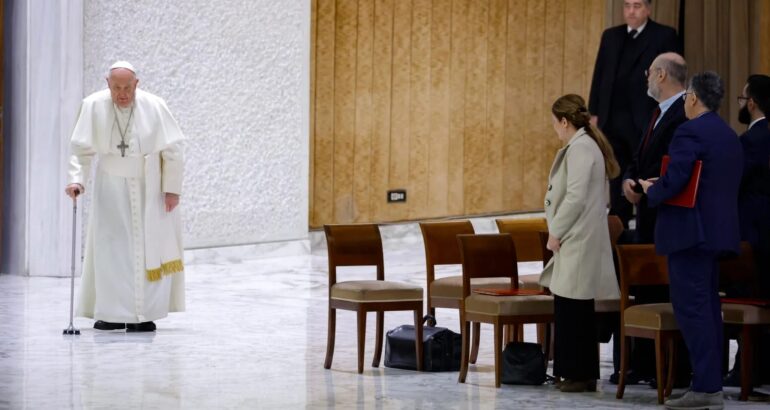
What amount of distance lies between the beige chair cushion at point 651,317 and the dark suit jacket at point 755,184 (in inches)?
25.7

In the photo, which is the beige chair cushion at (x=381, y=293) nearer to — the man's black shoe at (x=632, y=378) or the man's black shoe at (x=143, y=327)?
the man's black shoe at (x=632, y=378)

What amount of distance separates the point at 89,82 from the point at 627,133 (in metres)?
3.71

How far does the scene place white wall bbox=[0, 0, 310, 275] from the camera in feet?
31.4

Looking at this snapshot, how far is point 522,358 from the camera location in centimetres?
605

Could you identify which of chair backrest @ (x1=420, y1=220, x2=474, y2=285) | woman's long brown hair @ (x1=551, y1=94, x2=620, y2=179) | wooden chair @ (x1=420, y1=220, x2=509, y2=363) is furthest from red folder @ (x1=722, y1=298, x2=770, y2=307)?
chair backrest @ (x1=420, y1=220, x2=474, y2=285)

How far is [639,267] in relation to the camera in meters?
5.74

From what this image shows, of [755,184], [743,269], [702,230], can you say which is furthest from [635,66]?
[702,230]

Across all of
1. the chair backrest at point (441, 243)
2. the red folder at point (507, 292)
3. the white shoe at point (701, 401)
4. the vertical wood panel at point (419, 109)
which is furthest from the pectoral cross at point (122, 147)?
the vertical wood panel at point (419, 109)

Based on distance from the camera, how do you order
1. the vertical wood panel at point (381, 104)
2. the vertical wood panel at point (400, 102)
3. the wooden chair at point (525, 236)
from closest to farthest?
1. the wooden chair at point (525, 236)
2. the vertical wood panel at point (381, 104)
3. the vertical wood panel at point (400, 102)

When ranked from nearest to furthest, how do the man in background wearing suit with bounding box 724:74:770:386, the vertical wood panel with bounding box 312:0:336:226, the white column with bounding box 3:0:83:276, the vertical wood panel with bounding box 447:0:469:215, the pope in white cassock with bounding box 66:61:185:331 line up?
1. the man in background wearing suit with bounding box 724:74:770:386
2. the pope in white cassock with bounding box 66:61:185:331
3. the white column with bounding box 3:0:83:276
4. the vertical wood panel with bounding box 312:0:336:226
5. the vertical wood panel with bounding box 447:0:469:215

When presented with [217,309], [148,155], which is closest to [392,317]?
[217,309]

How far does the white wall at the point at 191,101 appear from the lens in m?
9.56

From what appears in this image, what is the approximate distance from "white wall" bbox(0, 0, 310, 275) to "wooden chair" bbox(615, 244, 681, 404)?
16.2 feet

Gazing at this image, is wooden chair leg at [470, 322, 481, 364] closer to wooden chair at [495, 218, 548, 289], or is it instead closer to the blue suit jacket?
wooden chair at [495, 218, 548, 289]
